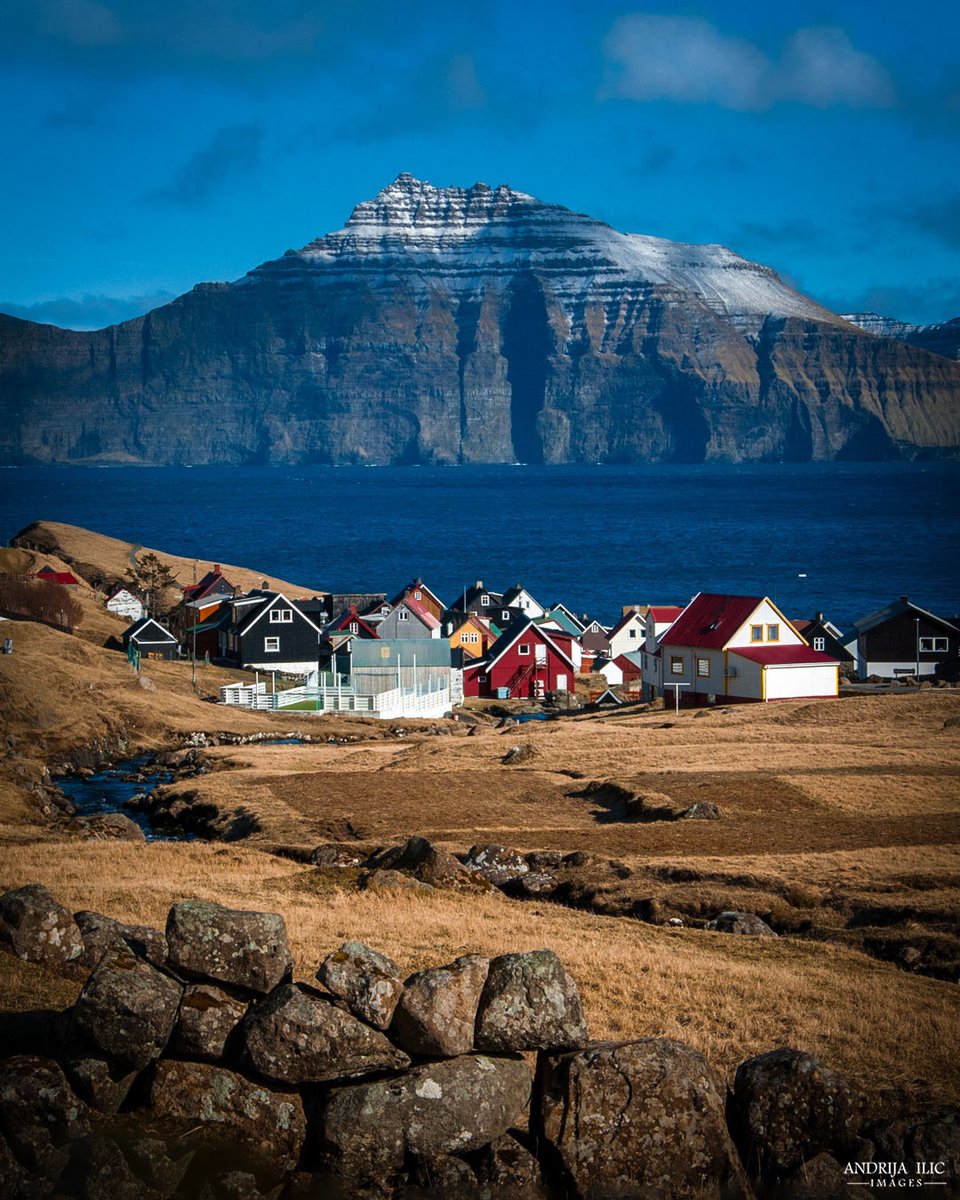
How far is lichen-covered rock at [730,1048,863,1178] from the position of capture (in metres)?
13.7

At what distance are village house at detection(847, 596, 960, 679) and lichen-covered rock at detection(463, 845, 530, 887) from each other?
56061 mm

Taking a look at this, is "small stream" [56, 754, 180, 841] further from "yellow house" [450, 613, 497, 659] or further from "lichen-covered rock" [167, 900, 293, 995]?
"yellow house" [450, 613, 497, 659]

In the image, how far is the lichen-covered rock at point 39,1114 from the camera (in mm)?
13656

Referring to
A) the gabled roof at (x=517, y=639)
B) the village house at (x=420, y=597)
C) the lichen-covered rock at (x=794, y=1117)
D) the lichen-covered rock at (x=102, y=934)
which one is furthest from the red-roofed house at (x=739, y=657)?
the lichen-covered rock at (x=794, y=1117)

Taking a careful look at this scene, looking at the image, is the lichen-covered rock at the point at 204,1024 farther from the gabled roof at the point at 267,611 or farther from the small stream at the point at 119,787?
the gabled roof at the point at 267,611

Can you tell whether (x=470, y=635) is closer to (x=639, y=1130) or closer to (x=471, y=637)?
(x=471, y=637)

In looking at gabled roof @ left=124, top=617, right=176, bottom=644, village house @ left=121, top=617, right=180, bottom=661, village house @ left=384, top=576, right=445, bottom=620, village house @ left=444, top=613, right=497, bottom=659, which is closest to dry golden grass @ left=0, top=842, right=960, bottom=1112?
village house @ left=121, top=617, right=180, bottom=661

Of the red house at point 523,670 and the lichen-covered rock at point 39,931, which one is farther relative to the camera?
the red house at point 523,670

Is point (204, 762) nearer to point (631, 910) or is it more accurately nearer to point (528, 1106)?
point (631, 910)

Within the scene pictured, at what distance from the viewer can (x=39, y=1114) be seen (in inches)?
547

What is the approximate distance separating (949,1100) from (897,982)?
548 centimetres

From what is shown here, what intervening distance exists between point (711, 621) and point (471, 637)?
2808cm

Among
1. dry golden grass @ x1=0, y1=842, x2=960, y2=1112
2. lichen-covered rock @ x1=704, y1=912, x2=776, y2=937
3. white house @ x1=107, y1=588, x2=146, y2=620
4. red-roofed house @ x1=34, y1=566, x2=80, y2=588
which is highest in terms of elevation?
red-roofed house @ x1=34, y1=566, x2=80, y2=588

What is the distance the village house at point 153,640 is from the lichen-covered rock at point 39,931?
65384 millimetres
